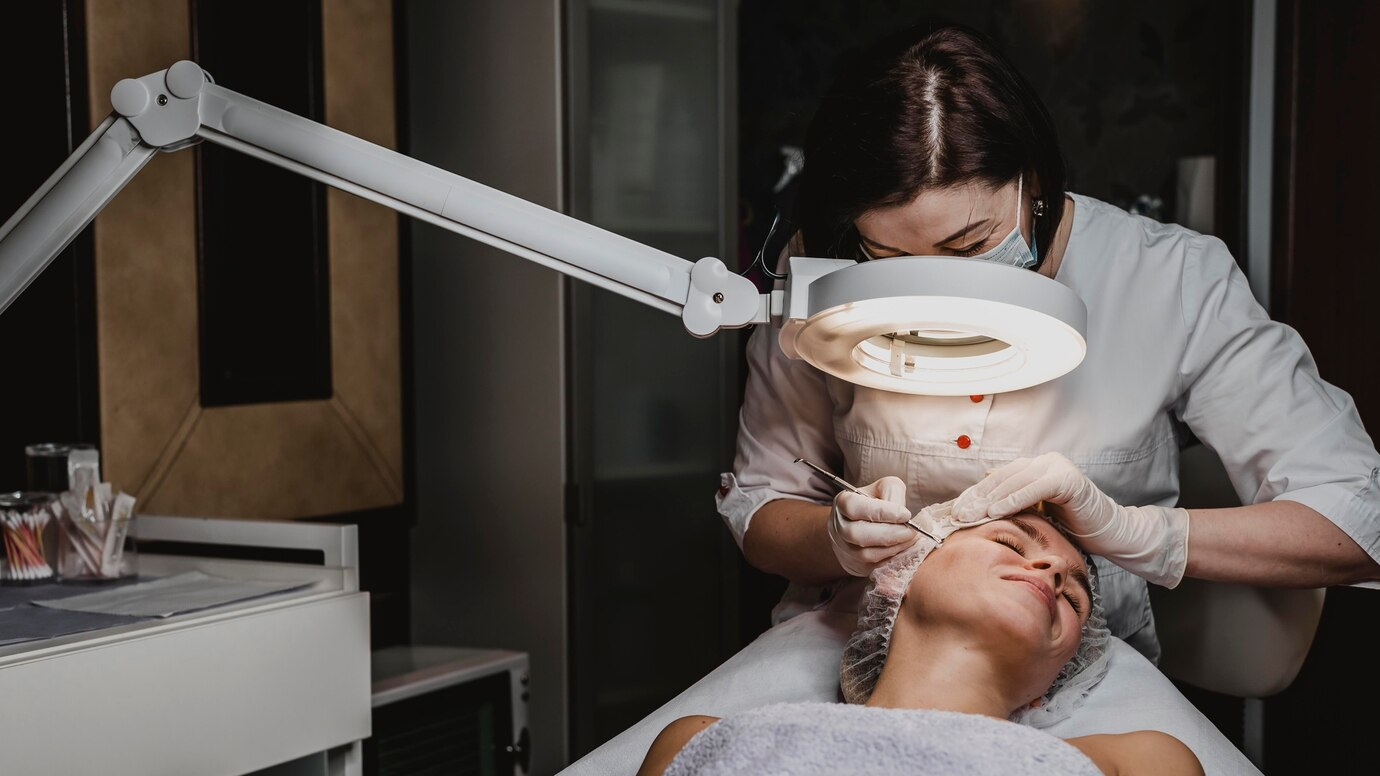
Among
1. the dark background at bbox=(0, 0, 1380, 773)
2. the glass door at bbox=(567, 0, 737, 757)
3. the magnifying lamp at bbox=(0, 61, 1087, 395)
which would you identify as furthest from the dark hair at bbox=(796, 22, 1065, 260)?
the glass door at bbox=(567, 0, 737, 757)

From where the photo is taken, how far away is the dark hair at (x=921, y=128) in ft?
3.99

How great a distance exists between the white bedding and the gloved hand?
0.13 metres

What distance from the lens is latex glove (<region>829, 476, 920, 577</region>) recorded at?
122 centimetres

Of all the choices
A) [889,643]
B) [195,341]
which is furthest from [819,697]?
[195,341]

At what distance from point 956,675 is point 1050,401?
13.8 inches

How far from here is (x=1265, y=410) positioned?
1.35 metres

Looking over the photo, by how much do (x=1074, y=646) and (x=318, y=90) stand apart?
1803mm

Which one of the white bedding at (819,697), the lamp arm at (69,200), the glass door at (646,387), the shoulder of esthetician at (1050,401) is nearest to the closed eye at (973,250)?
the shoulder of esthetician at (1050,401)

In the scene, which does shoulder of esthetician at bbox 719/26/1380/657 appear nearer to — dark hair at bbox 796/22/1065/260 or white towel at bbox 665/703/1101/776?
dark hair at bbox 796/22/1065/260

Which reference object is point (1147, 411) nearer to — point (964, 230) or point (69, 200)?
point (964, 230)

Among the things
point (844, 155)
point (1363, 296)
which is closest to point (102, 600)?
point (844, 155)

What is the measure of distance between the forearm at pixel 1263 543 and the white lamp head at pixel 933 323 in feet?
1.13

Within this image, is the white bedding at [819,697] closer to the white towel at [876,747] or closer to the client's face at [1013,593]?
the client's face at [1013,593]

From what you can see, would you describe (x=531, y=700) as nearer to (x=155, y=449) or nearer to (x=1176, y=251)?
(x=155, y=449)
